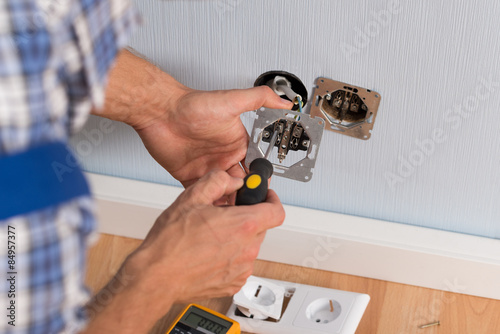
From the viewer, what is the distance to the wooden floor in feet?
2.15

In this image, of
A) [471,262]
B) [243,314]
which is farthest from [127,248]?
[471,262]

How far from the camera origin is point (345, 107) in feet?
2.04

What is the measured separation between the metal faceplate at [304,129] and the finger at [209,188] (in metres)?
0.14

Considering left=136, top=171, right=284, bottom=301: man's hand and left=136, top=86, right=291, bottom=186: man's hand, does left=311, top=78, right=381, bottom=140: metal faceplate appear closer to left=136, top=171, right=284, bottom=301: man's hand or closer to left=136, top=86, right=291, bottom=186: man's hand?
left=136, top=86, right=291, bottom=186: man's hand

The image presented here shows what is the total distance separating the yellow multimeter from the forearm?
0.23m

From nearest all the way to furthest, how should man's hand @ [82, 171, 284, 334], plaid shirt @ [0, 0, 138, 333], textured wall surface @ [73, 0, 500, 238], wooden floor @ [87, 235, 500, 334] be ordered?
1. plaid shirt @ [0, 0, 138, 333]
2. man's hand @ [82, 171, 284, 334]
3. textured wall surface @ [73, 0, 500, 238]
4. wooden floor @ [87, 235, 500, 334]

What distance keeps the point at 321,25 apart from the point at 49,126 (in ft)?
1.09

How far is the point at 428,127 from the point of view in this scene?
2.00 feet

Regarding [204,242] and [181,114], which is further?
[181,114]

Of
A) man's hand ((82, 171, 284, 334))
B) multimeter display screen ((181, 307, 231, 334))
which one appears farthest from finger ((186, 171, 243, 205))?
multimeter display screen ((181, 307, 231, 334))

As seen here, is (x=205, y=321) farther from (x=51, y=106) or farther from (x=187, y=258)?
(x=51, y=106)

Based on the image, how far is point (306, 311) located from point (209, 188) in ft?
0.91

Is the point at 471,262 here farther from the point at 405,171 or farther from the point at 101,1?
the point at 101,1

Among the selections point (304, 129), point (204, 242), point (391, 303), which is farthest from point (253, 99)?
point (391, 303)
